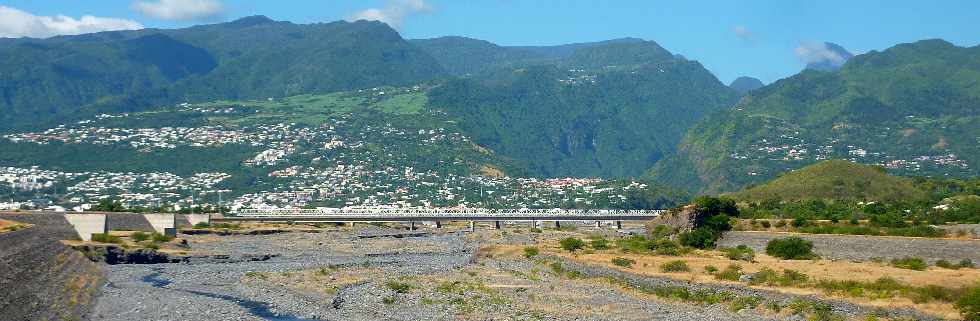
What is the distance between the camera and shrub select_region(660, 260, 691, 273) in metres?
64.6

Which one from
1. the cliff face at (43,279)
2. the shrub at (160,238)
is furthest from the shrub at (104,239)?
the cliff face at (43,279)

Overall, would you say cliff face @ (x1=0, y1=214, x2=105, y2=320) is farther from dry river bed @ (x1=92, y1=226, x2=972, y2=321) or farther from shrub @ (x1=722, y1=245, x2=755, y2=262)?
shrub @ (x1=722, y1=245, x2=755, y2=262)

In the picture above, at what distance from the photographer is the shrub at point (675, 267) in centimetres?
6456

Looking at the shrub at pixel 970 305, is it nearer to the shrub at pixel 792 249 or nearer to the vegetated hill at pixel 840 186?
the shrub at pixel 792 249

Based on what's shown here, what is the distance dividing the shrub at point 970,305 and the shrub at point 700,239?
42255mm

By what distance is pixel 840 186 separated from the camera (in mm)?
131125

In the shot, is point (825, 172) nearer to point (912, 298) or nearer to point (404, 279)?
point (404, 279)

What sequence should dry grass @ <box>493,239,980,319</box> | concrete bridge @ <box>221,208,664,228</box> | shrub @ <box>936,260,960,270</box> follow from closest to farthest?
dry grass @ <box>493,239,980,319</box>
shrub @ <box>936,260,960,270</box>
concrete bridge @ <box>221,208,664,228</box>

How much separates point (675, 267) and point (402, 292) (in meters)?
15.8

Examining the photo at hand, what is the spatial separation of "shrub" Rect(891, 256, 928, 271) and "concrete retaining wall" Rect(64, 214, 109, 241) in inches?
2355

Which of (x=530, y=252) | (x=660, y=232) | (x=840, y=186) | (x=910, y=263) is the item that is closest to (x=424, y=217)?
(x=840, y=186)

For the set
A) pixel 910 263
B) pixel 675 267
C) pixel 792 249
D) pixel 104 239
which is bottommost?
pixel 675 267

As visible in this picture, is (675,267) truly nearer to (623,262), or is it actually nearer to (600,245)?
(623,262)

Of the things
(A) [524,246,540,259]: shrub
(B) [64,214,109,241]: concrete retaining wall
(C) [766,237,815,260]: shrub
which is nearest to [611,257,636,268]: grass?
(C) [766,237,815,260]: shrub
